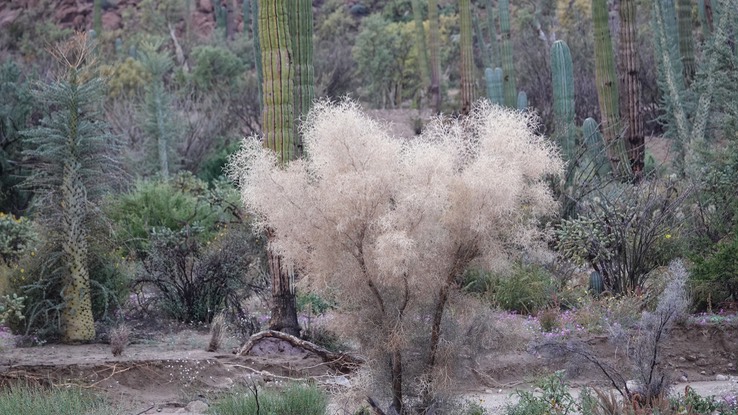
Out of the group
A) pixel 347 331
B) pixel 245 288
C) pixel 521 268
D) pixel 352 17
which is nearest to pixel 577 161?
pixel 521 268

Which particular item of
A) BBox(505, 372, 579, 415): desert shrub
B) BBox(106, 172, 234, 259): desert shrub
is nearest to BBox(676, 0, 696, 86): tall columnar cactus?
BBox(106, 172, 234, 259): desert shrub

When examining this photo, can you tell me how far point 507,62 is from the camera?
25.2 meters

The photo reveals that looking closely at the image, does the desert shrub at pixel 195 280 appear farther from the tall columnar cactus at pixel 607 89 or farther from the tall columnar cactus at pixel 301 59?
the tall columnar cactus at pixel 607 89

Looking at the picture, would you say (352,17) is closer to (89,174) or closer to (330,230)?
(89,174)

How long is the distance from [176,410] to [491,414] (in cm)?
291

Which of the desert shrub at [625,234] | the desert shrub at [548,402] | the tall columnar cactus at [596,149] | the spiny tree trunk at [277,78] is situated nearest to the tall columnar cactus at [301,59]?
the spiny tree trunk at [277,78]

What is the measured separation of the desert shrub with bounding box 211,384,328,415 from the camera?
7758 mm

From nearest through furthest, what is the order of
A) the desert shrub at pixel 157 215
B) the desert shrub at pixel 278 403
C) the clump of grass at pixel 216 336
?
the desert shrub at pixel 278 403
the clump of grass at pixel 216 336
the desert shrub at pixel 157 215

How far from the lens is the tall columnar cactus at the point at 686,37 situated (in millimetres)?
21031

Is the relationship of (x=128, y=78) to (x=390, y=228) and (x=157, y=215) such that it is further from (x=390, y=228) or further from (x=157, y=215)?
(x=390, y=228)

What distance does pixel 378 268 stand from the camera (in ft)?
24.1

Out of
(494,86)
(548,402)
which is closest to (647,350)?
(548,402)

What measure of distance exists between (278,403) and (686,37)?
638 inches

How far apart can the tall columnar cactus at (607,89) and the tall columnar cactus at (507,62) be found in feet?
27.0
